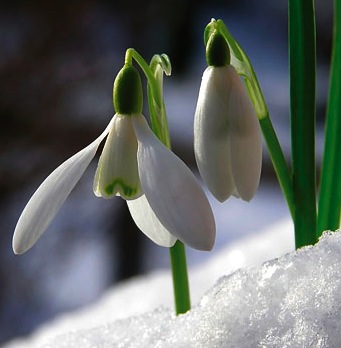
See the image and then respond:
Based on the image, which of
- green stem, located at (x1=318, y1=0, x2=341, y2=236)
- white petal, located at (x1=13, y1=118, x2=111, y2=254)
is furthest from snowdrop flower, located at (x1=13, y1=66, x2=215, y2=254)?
green stem, located at (x1=318, y1=0, x2=341, y2=236)

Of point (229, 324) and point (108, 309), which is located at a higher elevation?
point (229, 324)

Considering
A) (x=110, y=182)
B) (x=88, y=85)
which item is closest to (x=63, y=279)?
(x=88, y=85)

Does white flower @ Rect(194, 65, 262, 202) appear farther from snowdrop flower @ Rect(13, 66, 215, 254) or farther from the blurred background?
the blurred background

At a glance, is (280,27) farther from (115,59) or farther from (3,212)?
(3,212)

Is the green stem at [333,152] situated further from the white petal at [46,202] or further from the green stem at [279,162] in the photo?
the white petal at [46,202]

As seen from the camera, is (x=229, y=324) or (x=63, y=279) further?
(x=63, y=279)

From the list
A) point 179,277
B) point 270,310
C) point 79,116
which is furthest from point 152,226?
point 79,116

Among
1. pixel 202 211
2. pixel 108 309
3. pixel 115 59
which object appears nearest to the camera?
pixel 202 211
